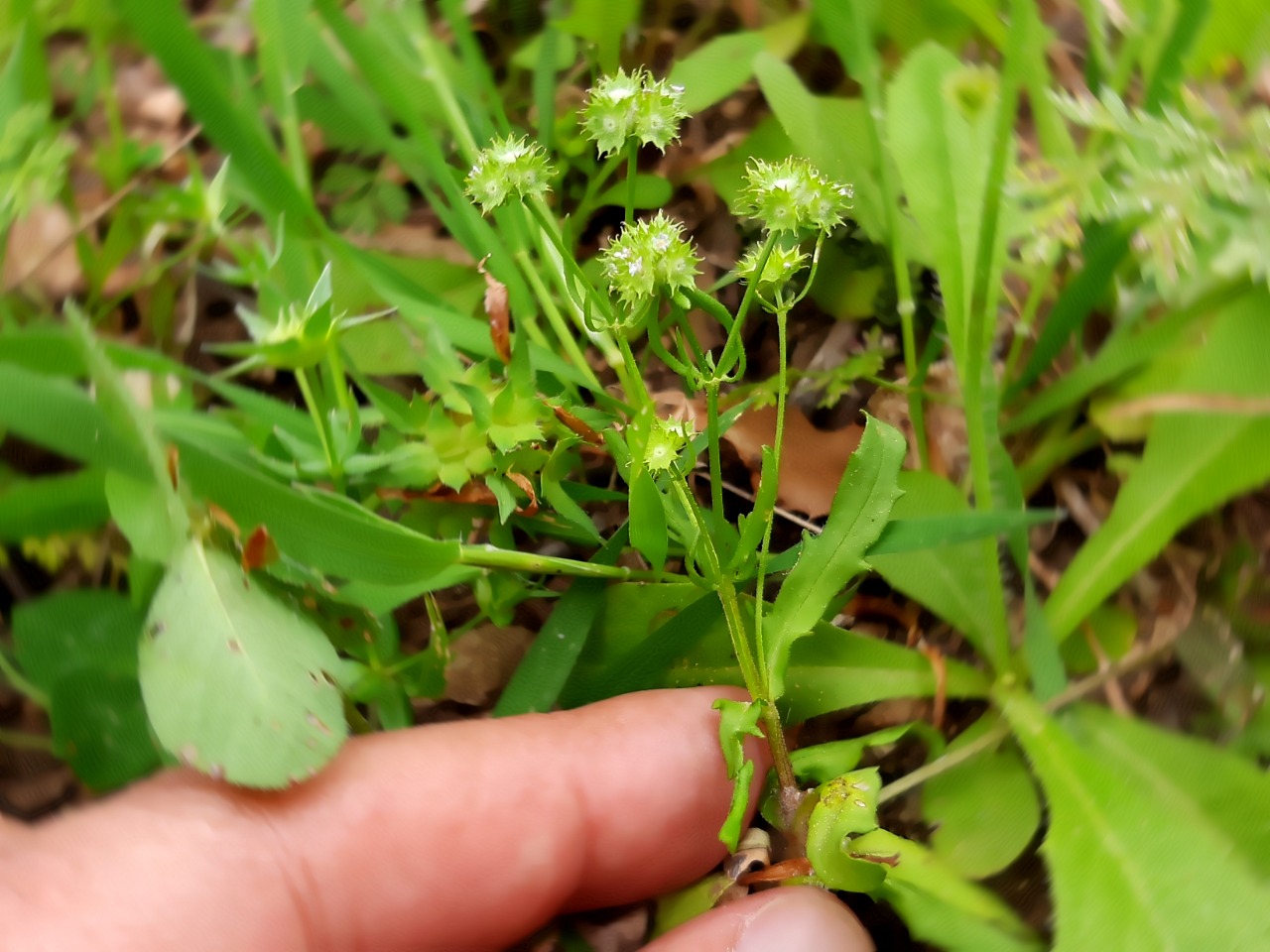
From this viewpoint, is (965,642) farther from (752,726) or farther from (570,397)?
(570,397)

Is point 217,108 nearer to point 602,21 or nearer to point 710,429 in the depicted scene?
point 602,21

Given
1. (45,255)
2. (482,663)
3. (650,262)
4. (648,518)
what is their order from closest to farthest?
(650,262)
(648,518)
(482,663)
(45,255)

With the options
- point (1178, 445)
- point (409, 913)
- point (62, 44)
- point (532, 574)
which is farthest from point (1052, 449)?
point (62, 44)

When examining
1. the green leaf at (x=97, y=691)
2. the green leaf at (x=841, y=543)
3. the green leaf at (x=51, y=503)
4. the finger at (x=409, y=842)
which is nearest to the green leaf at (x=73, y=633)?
the green leaf at (x=97, y=691)

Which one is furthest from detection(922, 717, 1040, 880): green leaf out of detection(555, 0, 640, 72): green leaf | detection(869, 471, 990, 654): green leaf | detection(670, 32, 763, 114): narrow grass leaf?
detection(555, 0, 640, 72): green leaf

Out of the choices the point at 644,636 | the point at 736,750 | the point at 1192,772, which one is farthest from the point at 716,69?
the point at 1192,772

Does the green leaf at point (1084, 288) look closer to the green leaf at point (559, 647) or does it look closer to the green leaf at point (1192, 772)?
the green leaf at point (1192, 772)
